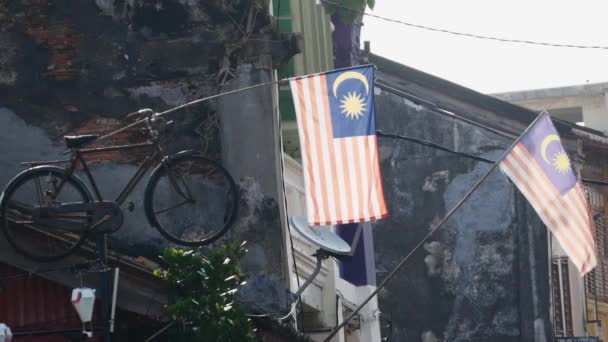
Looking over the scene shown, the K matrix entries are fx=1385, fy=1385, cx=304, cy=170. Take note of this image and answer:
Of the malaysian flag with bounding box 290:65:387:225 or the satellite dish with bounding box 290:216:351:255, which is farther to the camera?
the satellite dish with bounding box 290:216:351:255

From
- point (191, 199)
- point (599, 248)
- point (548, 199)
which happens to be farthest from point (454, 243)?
point (191, 199)

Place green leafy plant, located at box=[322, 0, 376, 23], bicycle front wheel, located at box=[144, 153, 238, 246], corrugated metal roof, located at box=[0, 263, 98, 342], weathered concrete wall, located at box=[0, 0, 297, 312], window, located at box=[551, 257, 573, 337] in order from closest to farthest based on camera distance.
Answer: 1. corrugated metal roof, located at box=[0, 263, 98, 342]
2. bicycle front wheel, located at box=[144, 153, 238, 246]
3. weathered concrete wall, located at box=[0, 0, 297, 312]
4. green leafy plant, located at box=[322, 0, 376, 23]
5. window, located at box=[551, 257, 573, 337]

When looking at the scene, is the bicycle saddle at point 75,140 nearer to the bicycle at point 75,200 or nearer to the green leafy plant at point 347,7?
the bicycle at point 75,200

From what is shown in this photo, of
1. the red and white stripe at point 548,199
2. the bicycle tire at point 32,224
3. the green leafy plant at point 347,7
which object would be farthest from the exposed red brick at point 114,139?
the red and white stripe at point 548,199

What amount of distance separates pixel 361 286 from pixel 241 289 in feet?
15.4

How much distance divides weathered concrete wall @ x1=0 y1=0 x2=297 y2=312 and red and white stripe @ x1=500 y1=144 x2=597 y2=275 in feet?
8.53

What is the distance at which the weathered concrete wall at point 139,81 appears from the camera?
14992 millimetres

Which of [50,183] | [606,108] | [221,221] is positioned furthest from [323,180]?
[606,108]

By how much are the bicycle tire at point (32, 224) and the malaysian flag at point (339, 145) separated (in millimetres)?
2474

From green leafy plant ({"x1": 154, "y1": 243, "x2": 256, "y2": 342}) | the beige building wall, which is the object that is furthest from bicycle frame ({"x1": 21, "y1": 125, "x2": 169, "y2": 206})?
the beige building wall

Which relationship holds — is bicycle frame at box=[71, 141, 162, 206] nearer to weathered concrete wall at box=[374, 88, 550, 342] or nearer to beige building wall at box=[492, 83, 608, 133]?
weathered concrete wall at box=[374, 88, 550, 342]

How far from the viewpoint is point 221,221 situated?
14.8 m

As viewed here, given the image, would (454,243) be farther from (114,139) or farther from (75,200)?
(75,200)

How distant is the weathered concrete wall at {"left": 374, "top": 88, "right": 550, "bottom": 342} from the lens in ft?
80.9
